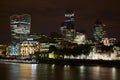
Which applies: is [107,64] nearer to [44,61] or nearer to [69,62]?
[69,62]

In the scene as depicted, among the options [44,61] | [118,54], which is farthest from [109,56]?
[44,61]

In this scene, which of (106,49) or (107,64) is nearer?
(107,64)

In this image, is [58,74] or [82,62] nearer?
[58,74]

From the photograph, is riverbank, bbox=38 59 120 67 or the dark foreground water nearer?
the dark foreground water

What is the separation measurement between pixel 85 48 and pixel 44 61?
17.6m

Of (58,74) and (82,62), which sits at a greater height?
(82,62)

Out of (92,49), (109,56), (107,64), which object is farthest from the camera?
(92,49)

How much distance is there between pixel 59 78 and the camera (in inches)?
3396

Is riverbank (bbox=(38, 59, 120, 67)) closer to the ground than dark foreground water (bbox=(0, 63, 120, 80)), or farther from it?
farther from it

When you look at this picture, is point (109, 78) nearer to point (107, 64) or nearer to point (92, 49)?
point (107, 64)

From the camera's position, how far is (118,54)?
176500mm

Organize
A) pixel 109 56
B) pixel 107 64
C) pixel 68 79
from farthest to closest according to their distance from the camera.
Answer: pixel 109 56 < pixel 107 64 < pixel 68 79

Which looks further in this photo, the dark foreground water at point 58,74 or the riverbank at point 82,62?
the riverbank at point 82,62

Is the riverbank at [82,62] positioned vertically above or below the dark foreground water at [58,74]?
above
